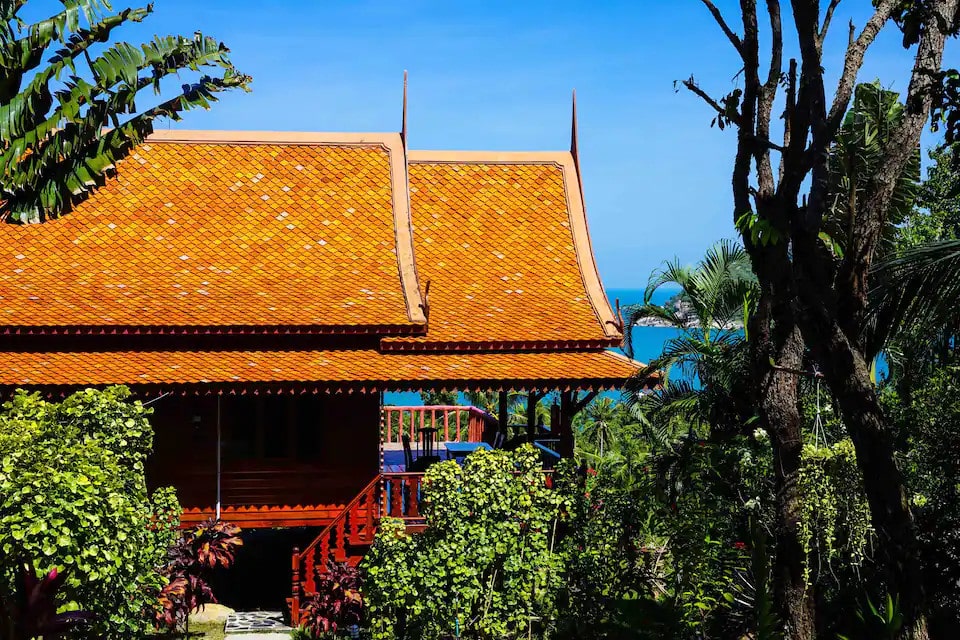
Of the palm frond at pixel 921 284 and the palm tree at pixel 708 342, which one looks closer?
the palm frond at pixel 921 284

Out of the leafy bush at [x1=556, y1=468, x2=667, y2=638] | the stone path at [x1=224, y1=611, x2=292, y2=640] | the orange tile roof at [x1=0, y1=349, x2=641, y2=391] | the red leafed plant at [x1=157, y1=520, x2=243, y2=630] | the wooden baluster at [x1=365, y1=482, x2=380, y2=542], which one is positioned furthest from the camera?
the wooden baluster at [x1=365, y1=482, x2=380, y2=542]

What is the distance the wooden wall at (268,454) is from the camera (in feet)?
47.0

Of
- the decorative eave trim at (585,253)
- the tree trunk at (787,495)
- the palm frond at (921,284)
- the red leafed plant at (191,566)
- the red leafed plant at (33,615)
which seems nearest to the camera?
the red leafed plant at (33,615)

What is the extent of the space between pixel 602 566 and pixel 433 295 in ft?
19.7

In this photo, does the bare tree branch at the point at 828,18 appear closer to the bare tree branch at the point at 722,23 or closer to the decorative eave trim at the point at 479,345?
the bare tree branch at the point at 722,23

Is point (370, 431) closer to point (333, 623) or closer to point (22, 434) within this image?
point (333, 623)

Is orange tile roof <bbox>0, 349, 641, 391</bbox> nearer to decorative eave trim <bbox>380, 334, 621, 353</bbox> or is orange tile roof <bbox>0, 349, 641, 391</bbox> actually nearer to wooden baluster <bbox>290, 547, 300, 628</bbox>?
decorative eave trim <bbox>380, 334, 621, 353</bbox>

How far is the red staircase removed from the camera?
43.8 feet

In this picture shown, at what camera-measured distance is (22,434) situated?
919 cm

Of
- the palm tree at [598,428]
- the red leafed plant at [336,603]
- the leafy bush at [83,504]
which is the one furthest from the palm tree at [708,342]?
the palm tree at [598,428]

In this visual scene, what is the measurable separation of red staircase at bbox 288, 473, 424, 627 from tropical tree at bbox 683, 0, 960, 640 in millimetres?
5404

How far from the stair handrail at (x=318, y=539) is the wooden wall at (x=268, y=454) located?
1.89ft

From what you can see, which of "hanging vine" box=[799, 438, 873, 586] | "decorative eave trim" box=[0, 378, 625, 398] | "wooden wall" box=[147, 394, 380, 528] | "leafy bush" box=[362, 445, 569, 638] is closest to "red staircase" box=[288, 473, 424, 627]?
"wooden wall" box=[147, 394, 380, 528]

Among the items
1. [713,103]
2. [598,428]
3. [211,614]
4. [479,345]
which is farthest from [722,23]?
[598,428]
